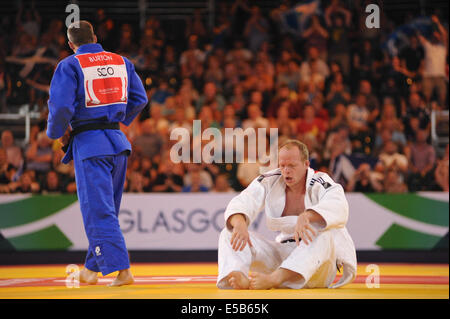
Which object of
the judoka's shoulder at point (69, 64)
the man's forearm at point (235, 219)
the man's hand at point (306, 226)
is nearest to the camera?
the man's hand at point (306, 226)

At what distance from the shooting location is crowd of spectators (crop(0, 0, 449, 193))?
9164 millimetres

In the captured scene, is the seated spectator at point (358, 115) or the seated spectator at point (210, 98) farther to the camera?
the seated spectator at point (210, 98)

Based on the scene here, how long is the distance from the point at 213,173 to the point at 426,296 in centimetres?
531

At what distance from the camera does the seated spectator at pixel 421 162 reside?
936 cm

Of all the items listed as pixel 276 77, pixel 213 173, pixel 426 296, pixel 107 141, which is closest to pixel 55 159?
pixel 213 173

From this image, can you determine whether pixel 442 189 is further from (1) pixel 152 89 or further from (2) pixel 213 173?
(1) pixel 152 89

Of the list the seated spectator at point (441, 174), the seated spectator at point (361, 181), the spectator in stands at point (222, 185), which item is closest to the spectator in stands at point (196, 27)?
the spectator in stands at point (222, 185)

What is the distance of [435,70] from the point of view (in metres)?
10.8

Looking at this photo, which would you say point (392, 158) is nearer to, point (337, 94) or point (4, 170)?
point (337, 94)

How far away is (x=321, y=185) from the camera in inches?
181

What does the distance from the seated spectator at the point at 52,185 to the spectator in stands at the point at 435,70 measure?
574 centimetres

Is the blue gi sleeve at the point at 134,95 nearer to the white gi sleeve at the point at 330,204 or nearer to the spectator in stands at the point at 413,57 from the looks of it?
the white gi sleeve at the point at 330,204

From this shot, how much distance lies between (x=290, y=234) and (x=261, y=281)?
1.76ft

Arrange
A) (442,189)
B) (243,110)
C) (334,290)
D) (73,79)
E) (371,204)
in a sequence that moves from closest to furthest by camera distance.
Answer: (334,290) → (73,79) → (371,204) → (442,189) → (243,110)
